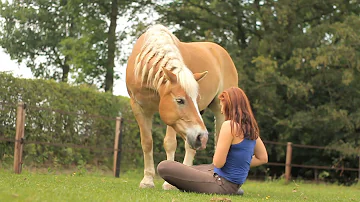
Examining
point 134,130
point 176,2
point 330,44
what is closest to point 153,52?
point 134,130

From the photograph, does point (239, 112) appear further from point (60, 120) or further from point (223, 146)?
point (60, 120)

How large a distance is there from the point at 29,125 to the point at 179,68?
5.47 metres

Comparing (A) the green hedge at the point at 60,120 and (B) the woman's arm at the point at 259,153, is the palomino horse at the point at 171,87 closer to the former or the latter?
(B) the woman's arm at the point at 259,153

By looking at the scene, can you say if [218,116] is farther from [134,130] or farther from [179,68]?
[134,130]

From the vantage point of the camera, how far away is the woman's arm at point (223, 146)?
5.65 m

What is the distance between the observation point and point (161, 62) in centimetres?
645

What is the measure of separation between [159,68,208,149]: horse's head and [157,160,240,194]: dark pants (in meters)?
0.28

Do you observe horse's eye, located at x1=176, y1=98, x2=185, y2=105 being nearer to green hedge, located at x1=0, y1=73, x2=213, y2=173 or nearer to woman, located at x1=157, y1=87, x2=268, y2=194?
woman, located at x1=157, y1=87, x2=268, y2=194

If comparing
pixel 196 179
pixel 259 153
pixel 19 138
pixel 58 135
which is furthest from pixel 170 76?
pixel 58 135

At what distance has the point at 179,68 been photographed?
6.26m

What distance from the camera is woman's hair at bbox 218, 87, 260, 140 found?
573 centimetres

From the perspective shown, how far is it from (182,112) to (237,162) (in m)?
0.84

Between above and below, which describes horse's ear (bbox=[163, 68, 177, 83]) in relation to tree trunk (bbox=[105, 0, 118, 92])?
below

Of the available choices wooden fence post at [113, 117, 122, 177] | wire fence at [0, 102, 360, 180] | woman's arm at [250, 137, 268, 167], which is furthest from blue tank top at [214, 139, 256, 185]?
wooden fence post at [113, 117, 122, 177]
